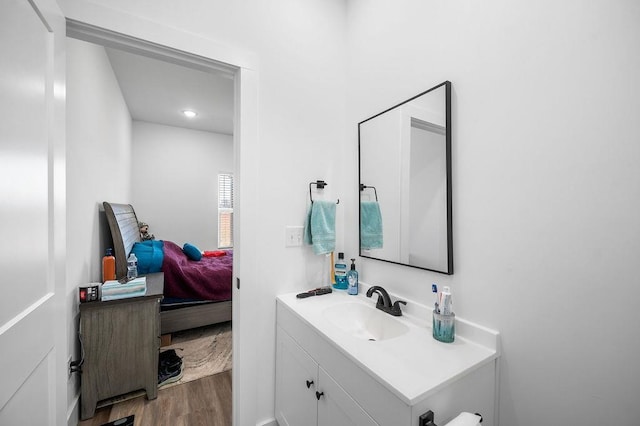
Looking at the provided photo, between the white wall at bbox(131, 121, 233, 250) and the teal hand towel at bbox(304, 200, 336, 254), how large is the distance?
376 centimetres

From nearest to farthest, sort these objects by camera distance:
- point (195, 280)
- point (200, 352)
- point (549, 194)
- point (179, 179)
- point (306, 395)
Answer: point (549, 194) < point (306, 395) < point (200, 352) < point (195, 280) < point (179, 179)

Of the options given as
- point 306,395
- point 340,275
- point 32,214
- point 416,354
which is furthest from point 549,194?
point 32,214

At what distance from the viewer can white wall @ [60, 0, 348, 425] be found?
132 centimetres

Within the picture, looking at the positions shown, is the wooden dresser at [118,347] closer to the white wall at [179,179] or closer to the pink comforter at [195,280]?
the pink comforter at [195,280]

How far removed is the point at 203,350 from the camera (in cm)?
246

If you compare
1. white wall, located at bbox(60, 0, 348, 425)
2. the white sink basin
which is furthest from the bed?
the white sink basin

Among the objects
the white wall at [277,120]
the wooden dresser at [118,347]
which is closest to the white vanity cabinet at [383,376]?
Answer: the white wall at [277,120]

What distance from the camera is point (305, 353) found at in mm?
1171

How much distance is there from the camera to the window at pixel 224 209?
4887 millimetres

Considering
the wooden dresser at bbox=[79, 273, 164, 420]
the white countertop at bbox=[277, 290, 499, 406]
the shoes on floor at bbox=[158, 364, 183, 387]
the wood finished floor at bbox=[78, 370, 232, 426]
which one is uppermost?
the white countertop at bbox=[277, 290, 499, 406]

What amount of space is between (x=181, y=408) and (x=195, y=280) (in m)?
1.17

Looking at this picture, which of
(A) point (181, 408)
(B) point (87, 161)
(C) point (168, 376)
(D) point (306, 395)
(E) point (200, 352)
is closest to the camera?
(D) point (306, 395)

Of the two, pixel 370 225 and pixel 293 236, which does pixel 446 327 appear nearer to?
pixel 370 225

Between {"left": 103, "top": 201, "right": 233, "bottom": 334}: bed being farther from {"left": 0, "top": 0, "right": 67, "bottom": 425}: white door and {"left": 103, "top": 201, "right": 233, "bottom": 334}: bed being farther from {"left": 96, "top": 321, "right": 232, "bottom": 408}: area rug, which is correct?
{"left": 0, "top": 0, "right": 67, "bottom": 425}: white door
